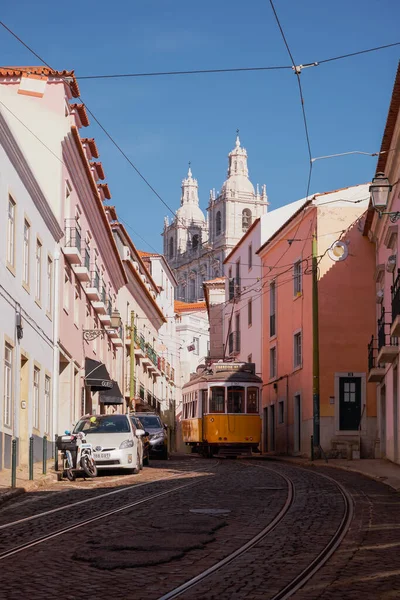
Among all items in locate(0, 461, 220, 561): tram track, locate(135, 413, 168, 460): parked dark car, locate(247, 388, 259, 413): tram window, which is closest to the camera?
locate(0, 461, 220, 561): tram track

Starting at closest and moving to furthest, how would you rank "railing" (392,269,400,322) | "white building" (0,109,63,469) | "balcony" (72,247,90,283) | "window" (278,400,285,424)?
1. "white building" (0,109,63,469)
2. "railing" (392,269,400,322)
3. "balcony" (72,247,90,283)
4. "window" (278,400,285,424)

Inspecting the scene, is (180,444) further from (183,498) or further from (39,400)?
(183,498)

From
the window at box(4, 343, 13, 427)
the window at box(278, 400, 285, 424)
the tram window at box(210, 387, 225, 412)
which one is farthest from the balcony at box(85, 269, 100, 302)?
the window at box(4, 343, 13, 427)

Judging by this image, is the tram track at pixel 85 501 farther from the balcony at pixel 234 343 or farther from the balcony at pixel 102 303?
the balcony at pixel 234 343

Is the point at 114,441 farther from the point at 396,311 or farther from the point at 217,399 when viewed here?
the point at 217,399

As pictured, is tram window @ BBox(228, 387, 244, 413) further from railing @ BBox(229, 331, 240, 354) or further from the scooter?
railing @ BBox(229, 331, 240, 354)

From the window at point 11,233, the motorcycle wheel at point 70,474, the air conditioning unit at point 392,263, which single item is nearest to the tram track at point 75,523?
the motorcycle wheel at point 70,474

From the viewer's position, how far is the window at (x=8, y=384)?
22.9 metres

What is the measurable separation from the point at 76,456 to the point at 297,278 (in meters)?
21.3

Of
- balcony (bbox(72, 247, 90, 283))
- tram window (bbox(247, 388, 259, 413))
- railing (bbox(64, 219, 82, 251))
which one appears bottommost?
tram window (bbox(247, 388, 259, 413))

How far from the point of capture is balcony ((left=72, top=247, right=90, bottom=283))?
1277 inches

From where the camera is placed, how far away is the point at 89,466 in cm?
2192

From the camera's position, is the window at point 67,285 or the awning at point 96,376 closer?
the window at point 67,285

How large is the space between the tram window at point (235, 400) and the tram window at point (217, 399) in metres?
0.24
